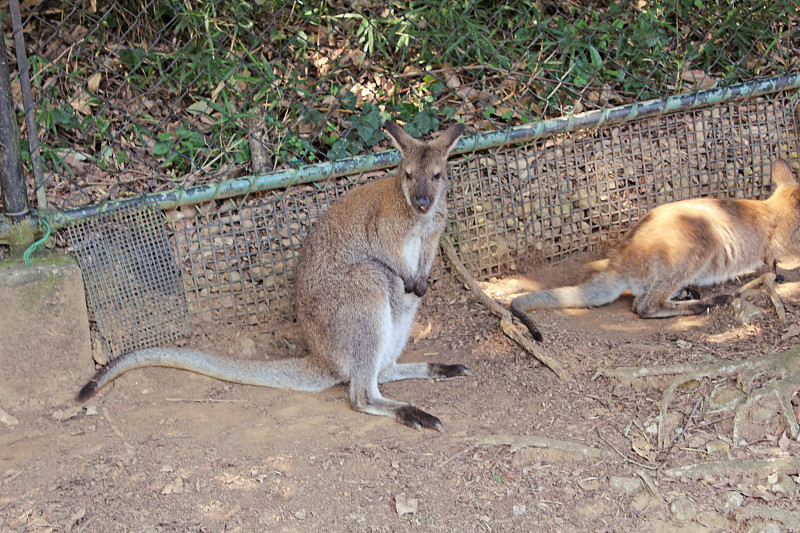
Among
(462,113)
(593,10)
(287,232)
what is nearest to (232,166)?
(287,232)

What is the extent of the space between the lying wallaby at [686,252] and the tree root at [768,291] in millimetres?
131

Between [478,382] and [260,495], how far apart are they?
54.5 inches

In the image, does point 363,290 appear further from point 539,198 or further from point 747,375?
point 747,375

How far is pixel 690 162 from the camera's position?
5.20 m

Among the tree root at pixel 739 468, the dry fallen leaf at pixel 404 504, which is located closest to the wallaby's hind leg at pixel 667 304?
the tree root at pixel 739 468

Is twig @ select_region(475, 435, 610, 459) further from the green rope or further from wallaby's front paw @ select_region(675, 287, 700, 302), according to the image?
the green rope

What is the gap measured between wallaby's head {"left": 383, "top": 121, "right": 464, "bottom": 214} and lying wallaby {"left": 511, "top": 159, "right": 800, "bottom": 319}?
892 mm

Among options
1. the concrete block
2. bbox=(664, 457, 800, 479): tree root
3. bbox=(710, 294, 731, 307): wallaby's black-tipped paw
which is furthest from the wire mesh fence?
bbox=(664, 457, 800, 479): tree root

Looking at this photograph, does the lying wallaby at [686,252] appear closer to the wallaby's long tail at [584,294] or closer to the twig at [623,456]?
the wallaby's long tail at [584,294]

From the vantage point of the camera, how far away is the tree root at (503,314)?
12.5 ft

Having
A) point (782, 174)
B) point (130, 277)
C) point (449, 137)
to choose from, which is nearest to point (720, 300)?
point (782, 174)

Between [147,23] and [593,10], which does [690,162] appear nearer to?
[593,10]

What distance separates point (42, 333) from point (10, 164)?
0.90 meters

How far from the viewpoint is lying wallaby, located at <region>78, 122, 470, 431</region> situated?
3.88 m
